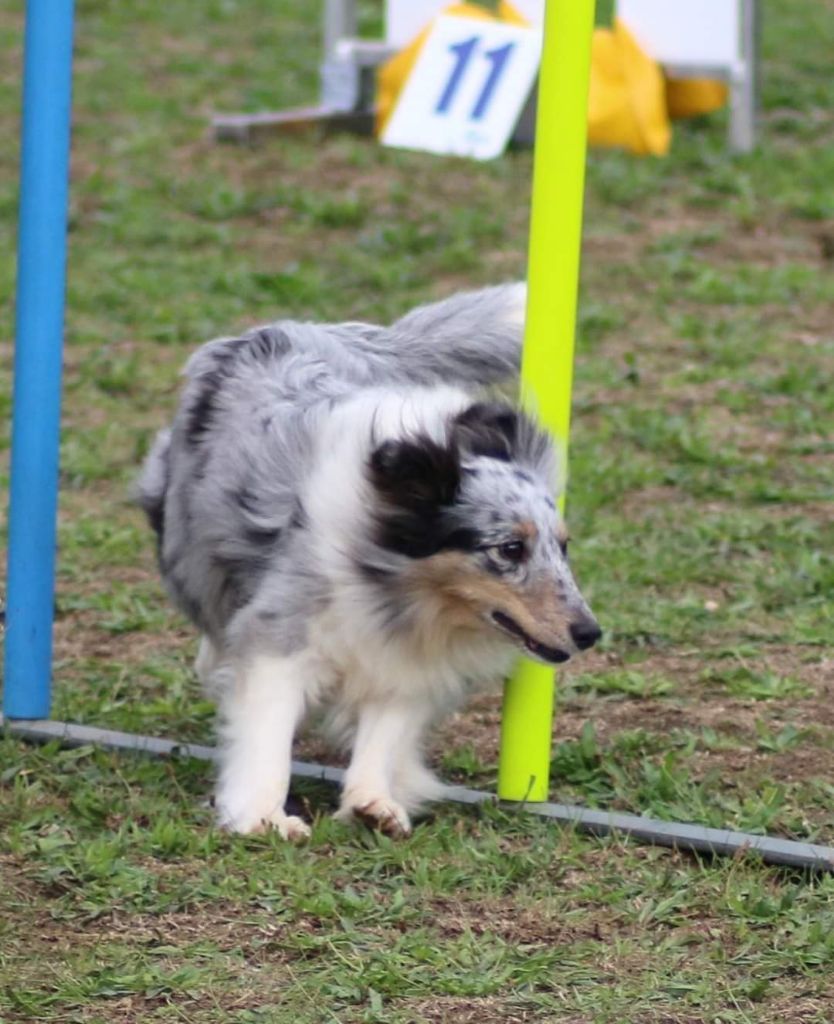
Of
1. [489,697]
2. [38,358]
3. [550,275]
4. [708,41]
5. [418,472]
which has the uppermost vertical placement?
[708,41]

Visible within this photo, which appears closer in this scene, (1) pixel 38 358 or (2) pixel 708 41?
(1) pixel 38 358

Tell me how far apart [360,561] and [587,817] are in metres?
0.76

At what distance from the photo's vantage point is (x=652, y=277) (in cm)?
865

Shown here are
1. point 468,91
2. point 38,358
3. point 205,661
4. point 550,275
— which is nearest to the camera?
point 550,275

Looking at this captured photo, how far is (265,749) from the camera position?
3936 millimetres

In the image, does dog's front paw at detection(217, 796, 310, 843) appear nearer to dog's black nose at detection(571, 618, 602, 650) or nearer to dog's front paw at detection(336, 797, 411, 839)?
dog's front paw at detection(336, 797, 411, 839)

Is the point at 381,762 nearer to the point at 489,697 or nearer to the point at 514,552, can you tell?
the point at 514,552

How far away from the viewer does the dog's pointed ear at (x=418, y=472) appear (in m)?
3.77

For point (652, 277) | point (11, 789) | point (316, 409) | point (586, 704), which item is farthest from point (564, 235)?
point (652, 277)

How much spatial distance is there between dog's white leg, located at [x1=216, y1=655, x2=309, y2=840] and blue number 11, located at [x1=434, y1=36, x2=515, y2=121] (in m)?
6.92

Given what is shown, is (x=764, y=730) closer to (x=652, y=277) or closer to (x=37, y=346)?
(x=37, y=346)

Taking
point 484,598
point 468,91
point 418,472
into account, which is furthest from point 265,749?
point 468,91

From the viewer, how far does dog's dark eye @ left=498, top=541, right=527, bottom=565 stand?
12.3 ft

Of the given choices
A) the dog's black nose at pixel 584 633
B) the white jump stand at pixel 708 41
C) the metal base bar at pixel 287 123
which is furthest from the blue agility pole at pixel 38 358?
the white jump stand at pixel 708 41
